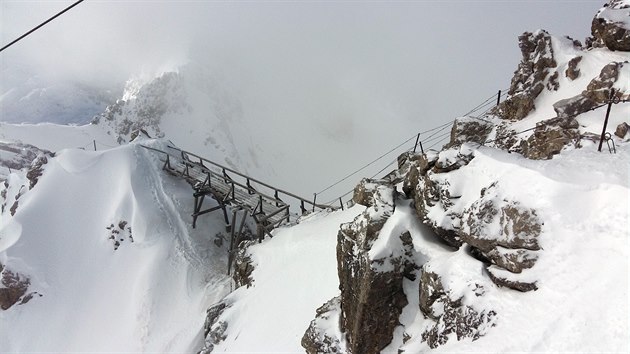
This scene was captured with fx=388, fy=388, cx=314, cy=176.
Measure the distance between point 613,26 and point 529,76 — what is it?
312 centimetres

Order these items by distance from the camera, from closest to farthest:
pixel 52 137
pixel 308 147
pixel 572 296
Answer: pixel 572 296, pixel 52 137, pixel 308 147

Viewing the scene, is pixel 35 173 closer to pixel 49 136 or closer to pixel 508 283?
pixel 508 283

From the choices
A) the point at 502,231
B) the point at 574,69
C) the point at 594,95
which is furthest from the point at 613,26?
the point at 502,231

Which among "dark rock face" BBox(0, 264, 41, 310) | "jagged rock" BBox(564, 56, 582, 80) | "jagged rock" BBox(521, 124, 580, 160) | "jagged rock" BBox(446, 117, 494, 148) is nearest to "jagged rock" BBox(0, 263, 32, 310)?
"dark rock face" BBox(0, 264, 41, 310)

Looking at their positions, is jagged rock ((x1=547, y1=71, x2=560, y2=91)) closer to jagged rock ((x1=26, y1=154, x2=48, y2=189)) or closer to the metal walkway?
the metal walkway

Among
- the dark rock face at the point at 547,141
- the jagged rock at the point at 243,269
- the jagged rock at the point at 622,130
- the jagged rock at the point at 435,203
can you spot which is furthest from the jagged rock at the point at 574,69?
the jagged rock at the point at 243,269

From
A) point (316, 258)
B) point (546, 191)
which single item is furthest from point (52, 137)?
point (546, 191)

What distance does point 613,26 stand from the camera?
13.0 m

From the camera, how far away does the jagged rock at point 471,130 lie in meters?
14.9

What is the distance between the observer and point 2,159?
5728cm

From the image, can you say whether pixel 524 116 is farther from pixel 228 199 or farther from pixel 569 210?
pixel 228 199

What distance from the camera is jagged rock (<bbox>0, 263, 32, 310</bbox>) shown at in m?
19.1

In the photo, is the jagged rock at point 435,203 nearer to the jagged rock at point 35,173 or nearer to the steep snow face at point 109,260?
the steep snow face at point 109,260

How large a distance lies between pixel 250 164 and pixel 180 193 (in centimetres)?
7463
